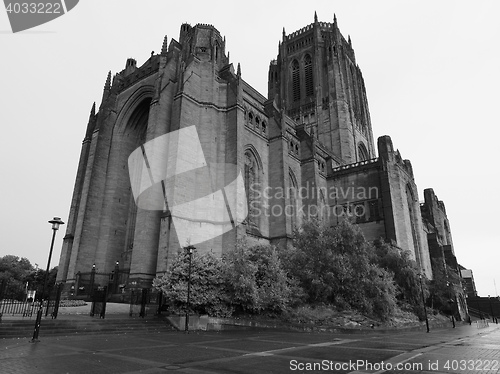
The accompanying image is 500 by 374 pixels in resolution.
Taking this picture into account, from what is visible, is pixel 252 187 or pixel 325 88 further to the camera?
pixel 325 88

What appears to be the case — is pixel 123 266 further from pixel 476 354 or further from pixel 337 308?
pixel 476 354

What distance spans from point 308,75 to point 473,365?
57.2 meters

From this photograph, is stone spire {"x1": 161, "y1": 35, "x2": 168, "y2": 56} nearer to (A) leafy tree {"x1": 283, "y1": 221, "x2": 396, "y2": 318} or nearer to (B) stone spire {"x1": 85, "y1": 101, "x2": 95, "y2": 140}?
(B) stone spire {"x1": 85, "y1": 101, "x2": 95, "y2": 140}

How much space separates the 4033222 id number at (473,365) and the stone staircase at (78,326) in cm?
1177

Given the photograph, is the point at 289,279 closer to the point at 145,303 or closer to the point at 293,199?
the point at 145,303

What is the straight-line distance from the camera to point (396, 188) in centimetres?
3669

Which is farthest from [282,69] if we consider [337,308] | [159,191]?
[337,308]

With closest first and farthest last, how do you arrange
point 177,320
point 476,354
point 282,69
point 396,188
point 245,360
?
1. point 245,360
2. point 476,354
3. point 177,320
4. point 396,188
5. point 282,69

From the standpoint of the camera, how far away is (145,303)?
711 inches

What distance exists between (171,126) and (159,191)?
5094 mm

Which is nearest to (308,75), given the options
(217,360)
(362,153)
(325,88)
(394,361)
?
(325,88)

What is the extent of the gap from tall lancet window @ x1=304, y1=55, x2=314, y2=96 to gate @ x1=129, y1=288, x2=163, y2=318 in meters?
46.6

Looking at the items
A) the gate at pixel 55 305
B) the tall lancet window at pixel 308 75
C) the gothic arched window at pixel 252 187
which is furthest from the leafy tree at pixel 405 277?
the tall lancet window at pixel 308 75

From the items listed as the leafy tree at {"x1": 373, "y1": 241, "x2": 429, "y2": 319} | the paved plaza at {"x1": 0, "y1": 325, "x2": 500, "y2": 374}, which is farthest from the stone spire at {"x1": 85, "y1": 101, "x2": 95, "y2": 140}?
the leafy tree at {"x1": 373, "y1": 241, "x2": 429, "y2": 319}
